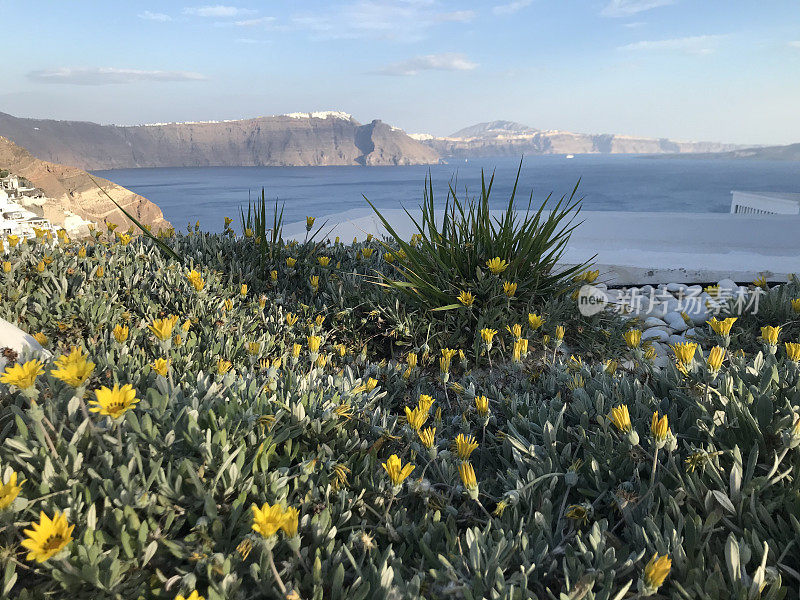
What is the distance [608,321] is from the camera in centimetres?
275

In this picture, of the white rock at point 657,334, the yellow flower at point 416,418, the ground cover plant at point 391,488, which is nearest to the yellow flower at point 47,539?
the ground cover plant at point 391,488

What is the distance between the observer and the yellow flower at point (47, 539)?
750 mm

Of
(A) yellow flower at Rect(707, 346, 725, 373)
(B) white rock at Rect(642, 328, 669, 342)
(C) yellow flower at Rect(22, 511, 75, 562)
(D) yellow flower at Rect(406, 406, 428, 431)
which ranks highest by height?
(A) yellow flower at Rect(707, 346, 725, 373)

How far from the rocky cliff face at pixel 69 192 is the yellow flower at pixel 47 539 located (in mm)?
12242

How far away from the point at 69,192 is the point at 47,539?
669 inches

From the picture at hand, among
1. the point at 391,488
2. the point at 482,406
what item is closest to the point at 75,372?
the point at 391,488

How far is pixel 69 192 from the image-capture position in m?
14.9

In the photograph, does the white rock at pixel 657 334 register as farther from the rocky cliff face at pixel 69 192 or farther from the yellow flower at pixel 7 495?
the rocky cliff face at pixel 69 192

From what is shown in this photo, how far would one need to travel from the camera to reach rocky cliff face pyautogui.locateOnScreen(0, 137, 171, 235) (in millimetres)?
12562

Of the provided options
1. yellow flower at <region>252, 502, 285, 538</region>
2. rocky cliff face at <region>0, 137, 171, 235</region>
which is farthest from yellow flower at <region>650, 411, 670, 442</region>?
rocky cliff face at <region>0, 137, 171, 235</region>

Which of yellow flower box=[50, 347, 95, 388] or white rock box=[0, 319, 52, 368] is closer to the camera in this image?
yellow flower box=[50, 347, 95, 388]

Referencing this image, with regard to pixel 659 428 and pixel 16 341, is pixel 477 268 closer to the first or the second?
pixel 659 428

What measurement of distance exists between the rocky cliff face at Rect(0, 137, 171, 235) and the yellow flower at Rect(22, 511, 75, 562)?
12.2 metres

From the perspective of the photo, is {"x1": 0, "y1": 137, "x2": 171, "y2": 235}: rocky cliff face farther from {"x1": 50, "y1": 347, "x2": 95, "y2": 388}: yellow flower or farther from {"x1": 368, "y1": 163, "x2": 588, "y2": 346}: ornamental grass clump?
{"x1": 50, "y1": 347, "x2": 95, "y2": 388}: yellow flower
